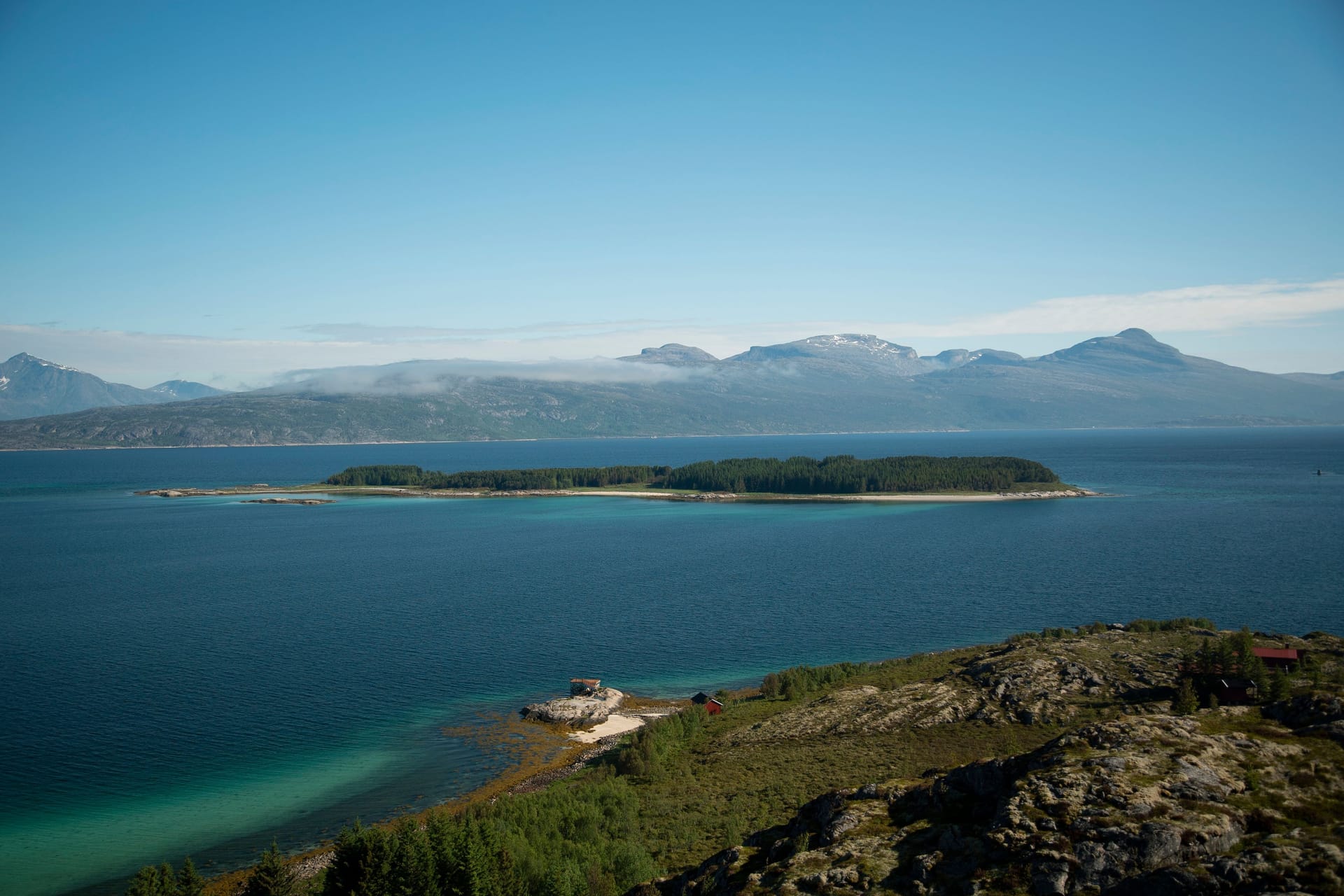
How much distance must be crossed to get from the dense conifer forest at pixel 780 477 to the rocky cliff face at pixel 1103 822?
140006 mm

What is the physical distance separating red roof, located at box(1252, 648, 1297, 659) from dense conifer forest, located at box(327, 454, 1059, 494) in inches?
4749

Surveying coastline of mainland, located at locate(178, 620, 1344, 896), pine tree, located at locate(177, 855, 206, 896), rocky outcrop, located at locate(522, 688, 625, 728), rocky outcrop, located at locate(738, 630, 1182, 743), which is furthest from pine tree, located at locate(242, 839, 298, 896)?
rocky outcrop, located at locate(738, 630, 1182, 743)

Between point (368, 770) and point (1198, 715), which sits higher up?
point (1198, 715)

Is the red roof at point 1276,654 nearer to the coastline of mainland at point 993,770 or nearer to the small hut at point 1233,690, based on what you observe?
the coastline of mainland at point 993,770

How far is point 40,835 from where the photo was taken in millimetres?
32281

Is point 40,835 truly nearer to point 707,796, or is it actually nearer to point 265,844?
point 265,844

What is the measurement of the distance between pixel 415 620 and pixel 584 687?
23876 millimetres

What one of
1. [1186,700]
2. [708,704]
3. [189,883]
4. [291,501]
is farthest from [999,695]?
[291,501]

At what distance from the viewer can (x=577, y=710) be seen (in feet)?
145

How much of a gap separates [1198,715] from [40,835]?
134ft

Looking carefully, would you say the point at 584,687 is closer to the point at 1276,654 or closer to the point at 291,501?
the point at 1276,654

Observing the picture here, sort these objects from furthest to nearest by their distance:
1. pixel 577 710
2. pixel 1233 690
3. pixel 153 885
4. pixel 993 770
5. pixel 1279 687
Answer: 1. pixel 577 710
2. pixel 1233 690
3. pixel 1279 687
4. pixel 153 885
5. pixel 993 770

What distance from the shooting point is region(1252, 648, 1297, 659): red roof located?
39.2 m

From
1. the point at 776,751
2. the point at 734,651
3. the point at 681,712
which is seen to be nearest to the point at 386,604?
the point at 734,651
